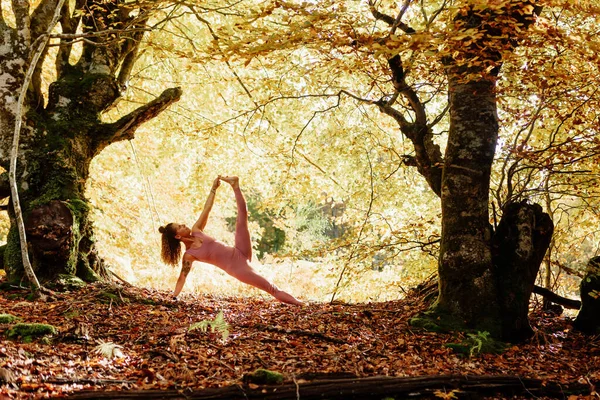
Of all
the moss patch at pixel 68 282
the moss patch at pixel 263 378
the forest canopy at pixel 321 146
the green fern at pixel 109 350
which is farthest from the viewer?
the forest canopy at pixel 321 146

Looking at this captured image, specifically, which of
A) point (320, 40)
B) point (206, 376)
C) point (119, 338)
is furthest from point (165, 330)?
point (320, 40)

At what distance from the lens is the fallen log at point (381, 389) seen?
120 inches

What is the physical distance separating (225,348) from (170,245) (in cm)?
Answer: 343

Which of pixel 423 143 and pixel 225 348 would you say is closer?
pixel 225 348

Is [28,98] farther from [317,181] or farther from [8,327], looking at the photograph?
[317,181]

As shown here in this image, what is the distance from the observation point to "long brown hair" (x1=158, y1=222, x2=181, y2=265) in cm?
724

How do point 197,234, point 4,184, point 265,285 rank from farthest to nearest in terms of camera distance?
point 197,234 < point 265,285 < point 4,184

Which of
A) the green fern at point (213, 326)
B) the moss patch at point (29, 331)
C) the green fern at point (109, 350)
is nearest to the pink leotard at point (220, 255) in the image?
the green fern at point (213, 326)

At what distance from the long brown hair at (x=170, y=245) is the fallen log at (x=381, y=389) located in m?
4.33

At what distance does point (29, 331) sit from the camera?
421cm

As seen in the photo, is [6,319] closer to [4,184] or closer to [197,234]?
[4,184]

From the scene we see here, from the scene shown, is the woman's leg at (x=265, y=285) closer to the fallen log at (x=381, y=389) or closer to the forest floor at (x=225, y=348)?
the forest floor at (x=225, y=348)

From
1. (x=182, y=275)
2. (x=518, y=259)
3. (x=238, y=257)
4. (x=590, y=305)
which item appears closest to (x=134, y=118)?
(x=182, y=275)

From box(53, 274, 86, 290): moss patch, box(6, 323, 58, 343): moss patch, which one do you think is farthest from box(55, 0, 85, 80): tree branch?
box(6, 323, 58, 343): moss patch
